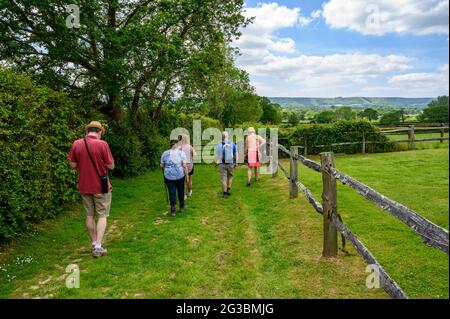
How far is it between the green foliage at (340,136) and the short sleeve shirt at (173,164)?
1432cm

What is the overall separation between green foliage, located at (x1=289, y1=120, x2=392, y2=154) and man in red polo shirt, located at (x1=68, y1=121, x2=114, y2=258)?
16.9 metres

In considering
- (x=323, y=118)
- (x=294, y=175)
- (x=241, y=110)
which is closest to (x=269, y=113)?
(x=323, y=118)

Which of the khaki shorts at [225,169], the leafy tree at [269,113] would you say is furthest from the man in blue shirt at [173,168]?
the leafy tree at [269,113]

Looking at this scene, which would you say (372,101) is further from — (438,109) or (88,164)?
(88,164)

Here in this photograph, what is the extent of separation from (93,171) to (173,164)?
2589 mm

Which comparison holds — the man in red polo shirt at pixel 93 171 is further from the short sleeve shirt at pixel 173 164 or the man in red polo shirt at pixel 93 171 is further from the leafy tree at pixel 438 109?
the leafy tree at pixel 438 109

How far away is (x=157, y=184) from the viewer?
12.4 metres

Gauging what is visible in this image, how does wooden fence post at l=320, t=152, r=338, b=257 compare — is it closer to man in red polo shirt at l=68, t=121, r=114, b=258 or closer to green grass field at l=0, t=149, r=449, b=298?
green grass field at l=0, t=149, r=449, b=298

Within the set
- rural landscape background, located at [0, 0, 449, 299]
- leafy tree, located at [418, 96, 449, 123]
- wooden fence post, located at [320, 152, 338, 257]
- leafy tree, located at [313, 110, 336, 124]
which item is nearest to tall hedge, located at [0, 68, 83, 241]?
rural landscape background, located at [0, 0, 449, 299]

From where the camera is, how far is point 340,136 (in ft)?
68.8

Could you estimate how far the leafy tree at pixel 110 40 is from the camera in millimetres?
9586

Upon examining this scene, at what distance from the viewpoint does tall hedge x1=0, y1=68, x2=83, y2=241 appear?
5848 mm
